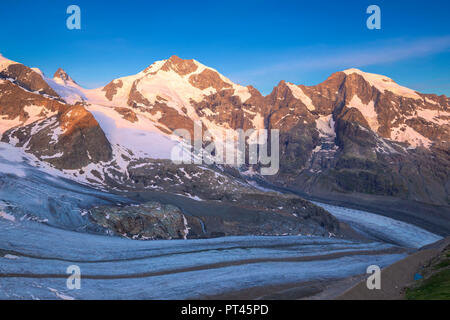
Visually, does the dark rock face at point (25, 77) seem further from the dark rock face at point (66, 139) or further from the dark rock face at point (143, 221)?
the dark rock face at point (143, 221)

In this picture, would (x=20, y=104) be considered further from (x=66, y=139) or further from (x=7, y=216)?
(x=7, y=216)

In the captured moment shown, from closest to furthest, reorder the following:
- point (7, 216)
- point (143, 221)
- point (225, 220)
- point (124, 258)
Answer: point (124, 258) < point (7, 216) < point (143, 221) < point (225, 220)

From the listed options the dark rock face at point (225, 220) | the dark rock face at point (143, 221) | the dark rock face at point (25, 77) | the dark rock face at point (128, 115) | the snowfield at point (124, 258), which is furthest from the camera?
the dark rock face at point (25, 77)

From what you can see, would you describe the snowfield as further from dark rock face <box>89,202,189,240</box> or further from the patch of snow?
dark rock face <box>89,202,189,240</box>

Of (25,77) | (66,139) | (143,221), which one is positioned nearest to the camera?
(143,221)

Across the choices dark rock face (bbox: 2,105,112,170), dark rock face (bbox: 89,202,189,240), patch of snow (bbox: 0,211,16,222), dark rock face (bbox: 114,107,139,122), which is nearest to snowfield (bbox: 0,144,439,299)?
patch of snow (bbox: 0,211,16,222)

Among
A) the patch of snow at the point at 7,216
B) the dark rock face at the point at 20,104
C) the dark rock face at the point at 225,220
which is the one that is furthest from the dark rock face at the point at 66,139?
the patch of snow at the point at 7,216

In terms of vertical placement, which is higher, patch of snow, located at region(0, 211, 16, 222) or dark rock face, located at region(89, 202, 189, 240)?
patch of snow, located at region(0, 211, 16, 222)

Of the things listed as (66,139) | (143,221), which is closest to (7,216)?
(143,221)
